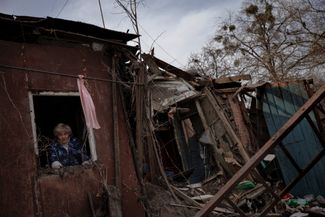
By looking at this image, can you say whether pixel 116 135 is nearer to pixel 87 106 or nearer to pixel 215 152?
pixel 87 106

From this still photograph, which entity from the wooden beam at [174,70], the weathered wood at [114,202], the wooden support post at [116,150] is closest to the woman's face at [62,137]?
the wooden support post at [116,150]

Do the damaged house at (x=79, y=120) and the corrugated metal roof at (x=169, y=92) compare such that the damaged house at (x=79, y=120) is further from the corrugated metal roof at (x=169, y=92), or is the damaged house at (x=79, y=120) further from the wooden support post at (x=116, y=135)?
the corrugated metal roof at (x=169, y=92)

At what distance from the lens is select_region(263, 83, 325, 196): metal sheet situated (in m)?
9.68

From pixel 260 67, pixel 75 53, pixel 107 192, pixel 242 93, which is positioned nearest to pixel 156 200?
pixel 107 192

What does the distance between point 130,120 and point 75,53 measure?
1.81 metres

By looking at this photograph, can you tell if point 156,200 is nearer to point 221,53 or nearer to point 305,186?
point 305,186

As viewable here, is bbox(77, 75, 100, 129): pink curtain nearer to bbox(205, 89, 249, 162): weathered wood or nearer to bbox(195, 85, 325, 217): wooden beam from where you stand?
Result: bbox(195, 85, 325, 217): wooden beam

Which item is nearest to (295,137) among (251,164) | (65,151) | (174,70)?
(174,70)

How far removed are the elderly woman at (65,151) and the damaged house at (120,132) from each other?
0.57 ft

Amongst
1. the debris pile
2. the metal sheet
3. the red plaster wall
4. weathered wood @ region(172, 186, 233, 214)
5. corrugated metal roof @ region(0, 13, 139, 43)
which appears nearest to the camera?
the red plaster wall

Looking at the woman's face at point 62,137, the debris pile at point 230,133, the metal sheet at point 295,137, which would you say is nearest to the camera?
the woman's face at point 62,137

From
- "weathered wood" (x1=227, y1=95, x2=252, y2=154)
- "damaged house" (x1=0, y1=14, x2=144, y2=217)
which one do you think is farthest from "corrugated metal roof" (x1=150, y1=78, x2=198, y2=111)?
"damaged house" (x1=0, y1=14, x2=144, y2=217)

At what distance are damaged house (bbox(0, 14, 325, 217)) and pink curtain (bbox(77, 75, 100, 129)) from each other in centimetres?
16

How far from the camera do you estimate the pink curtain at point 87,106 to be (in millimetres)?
6320
